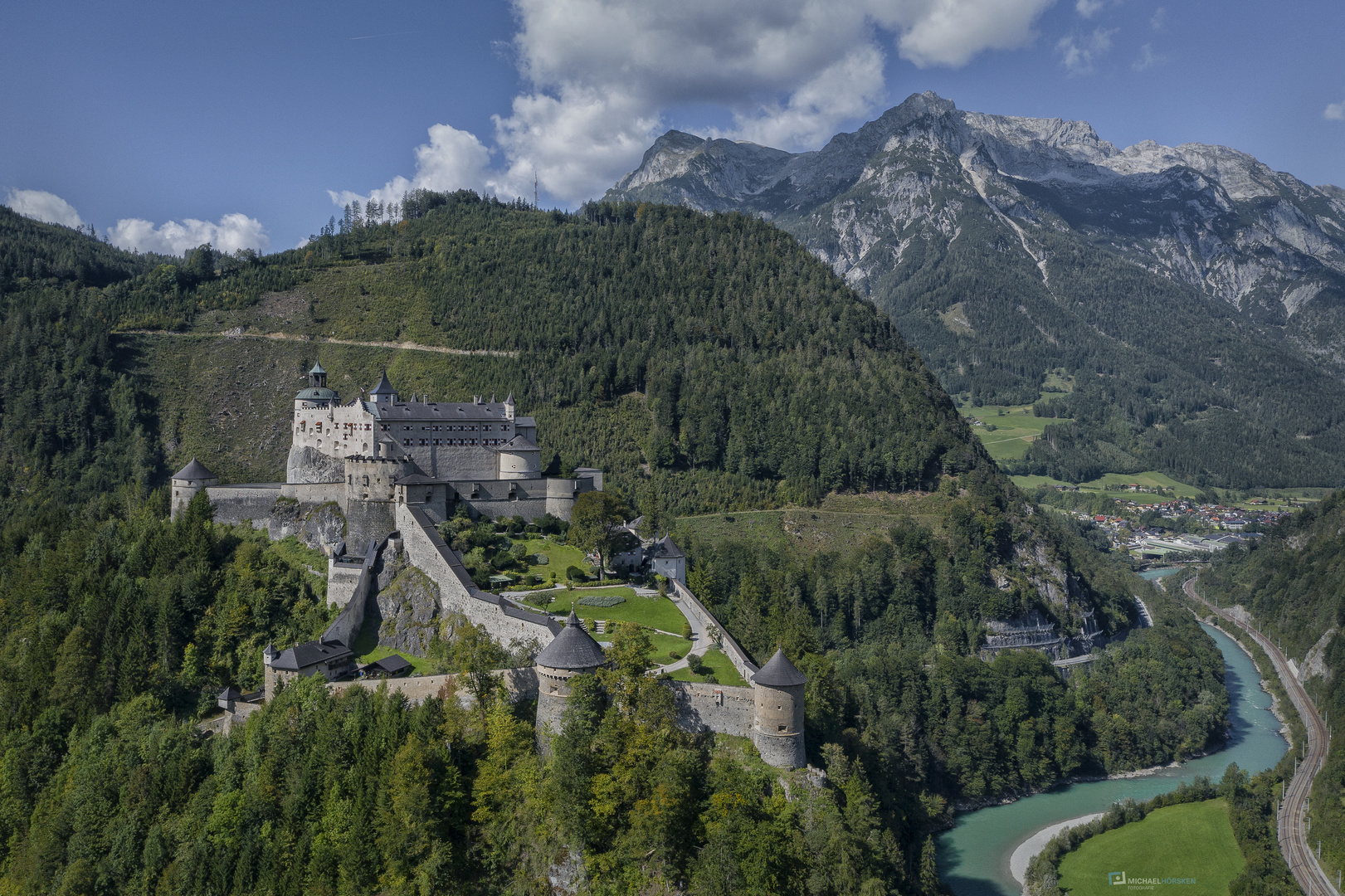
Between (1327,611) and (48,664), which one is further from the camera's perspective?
(1327,611)

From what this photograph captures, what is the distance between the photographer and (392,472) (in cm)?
5775

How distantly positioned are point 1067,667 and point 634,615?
195ft

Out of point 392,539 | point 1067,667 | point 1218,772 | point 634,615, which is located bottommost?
point 1218,772

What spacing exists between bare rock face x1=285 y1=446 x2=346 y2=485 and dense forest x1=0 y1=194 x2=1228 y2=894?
31.5 feet

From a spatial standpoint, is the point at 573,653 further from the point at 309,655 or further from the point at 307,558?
the point at 307,558

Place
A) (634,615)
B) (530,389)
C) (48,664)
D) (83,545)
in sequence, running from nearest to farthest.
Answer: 1. (634,615)
2. (48,664)
3. (83,545)
4. (530,389)

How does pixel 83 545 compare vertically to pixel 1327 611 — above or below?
above

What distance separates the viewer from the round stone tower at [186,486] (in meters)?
63.8

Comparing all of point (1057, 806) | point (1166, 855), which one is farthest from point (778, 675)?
point (1057, 806)

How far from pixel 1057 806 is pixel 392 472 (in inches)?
2312

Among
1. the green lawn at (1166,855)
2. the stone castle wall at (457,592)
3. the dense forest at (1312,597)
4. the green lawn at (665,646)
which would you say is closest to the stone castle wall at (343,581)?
the stone castle wall at (457,592)

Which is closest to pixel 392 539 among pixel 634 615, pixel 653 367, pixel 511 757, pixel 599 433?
pixel 634 615

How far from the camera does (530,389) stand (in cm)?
11188

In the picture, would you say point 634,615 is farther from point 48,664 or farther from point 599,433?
point 599,433
